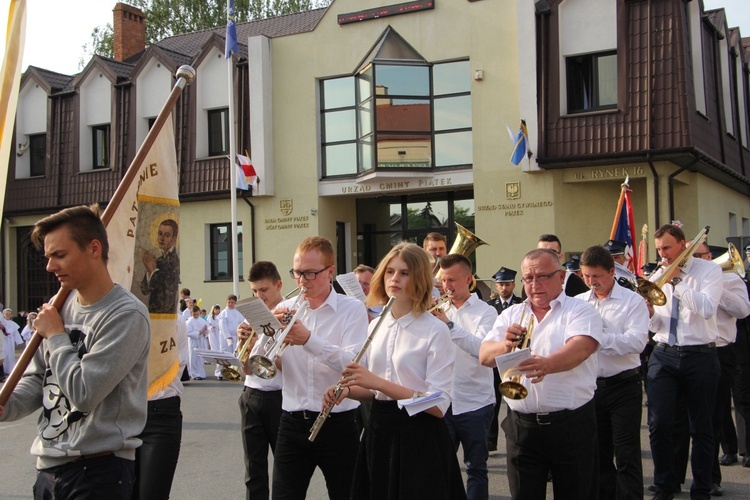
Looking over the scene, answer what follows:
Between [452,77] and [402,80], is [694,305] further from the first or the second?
[402,80]

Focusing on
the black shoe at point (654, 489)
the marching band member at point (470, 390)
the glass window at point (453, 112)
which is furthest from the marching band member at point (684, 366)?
the glass window at point (453, 112)

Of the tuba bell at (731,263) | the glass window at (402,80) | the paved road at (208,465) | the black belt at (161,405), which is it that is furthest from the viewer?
the glass window at (402,80)

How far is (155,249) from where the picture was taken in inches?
191

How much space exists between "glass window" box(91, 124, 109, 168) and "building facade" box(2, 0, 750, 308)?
2.8 inches

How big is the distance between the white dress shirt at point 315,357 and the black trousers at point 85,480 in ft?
5.84

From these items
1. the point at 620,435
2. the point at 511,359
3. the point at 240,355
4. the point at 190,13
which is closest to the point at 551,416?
the point at 511,359

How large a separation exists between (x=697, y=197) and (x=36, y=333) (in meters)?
19.8

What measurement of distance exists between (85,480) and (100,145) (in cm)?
2655

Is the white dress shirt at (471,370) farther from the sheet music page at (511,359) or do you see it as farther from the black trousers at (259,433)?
the sheet music page at (511,359)

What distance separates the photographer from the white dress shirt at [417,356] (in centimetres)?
445

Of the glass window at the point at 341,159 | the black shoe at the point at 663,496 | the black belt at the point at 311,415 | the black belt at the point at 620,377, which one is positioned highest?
the glass window at the point at 341,159

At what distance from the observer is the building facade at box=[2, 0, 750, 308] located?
1966cm

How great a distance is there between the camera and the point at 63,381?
324 cm

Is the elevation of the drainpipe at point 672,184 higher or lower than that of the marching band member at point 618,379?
higher
